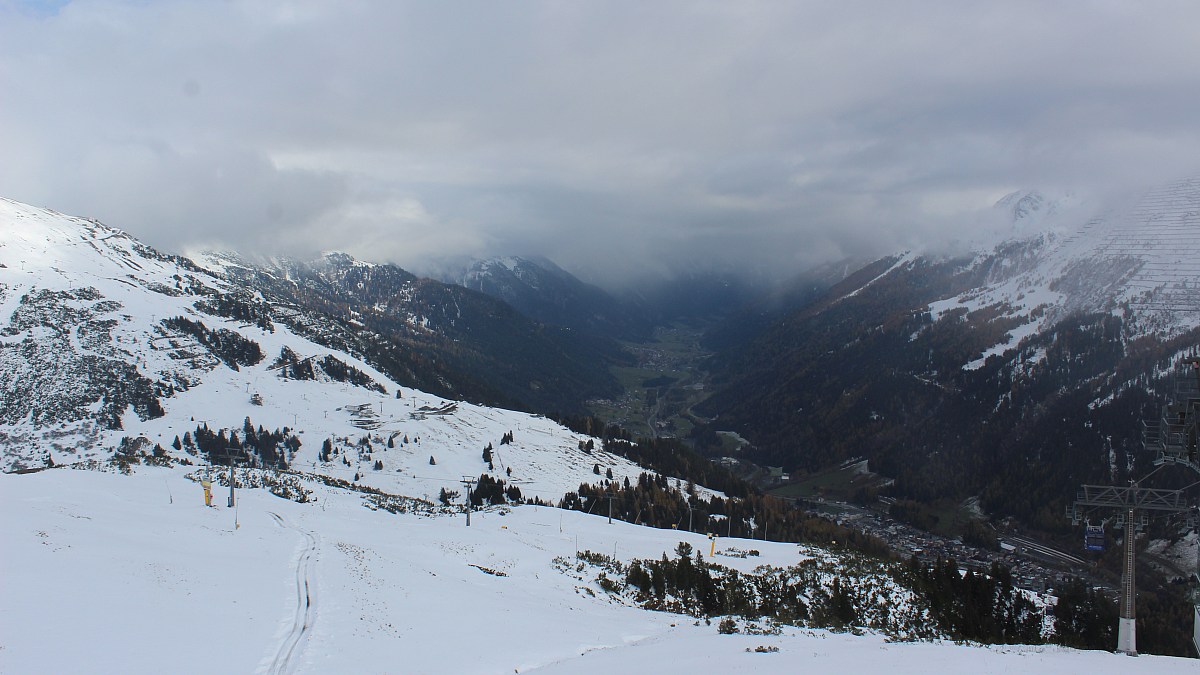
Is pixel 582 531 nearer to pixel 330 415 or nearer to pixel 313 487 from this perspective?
pixel 313 487

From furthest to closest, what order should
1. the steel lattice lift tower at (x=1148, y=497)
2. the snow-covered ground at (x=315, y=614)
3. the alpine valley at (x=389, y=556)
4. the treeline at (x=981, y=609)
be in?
the treeline at (x=981, y=609) < the steel lattice lift tower at (x=1148, y=497) < the alpine valley at (x=389, y=556) < the snow-covered ground at (x=315, y=614)

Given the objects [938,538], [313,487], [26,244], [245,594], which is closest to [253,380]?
[313,487]

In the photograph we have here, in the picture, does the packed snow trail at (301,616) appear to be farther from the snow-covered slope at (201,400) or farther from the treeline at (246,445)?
the treeline at (246,445)

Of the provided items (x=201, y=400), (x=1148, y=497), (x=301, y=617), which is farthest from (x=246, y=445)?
(x=1148, y=497)

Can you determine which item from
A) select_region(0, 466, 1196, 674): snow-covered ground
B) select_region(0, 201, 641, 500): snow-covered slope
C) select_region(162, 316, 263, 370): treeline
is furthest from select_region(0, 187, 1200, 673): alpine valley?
select_region(162, 316, 263, 370): treeline

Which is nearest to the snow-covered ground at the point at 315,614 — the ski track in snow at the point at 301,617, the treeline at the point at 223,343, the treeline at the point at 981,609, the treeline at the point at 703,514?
the ski track in snow at the point at 301,617
